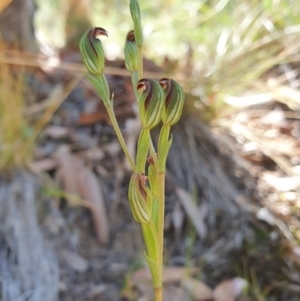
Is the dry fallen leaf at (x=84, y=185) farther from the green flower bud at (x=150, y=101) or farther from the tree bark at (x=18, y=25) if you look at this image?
the green flower bud at (x=150, y=101)

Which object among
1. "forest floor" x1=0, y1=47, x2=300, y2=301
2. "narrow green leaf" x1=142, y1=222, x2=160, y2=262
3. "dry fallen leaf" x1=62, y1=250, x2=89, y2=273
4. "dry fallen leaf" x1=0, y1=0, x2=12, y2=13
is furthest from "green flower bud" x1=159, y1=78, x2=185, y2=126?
"dry fallen leaf" x1=0, y1=0, x2=12, y2=13

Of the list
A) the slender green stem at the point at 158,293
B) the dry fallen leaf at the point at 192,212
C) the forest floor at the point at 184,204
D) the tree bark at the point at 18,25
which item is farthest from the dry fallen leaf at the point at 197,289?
the tree bark at the point at 18,25

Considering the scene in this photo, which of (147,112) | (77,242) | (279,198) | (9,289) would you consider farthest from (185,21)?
(147,112)

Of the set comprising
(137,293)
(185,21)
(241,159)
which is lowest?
(137,293)

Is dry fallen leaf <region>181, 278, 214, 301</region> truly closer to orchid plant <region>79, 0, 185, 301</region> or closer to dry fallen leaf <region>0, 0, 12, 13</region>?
orchid plant <region>79, 0, 185, 301</region>

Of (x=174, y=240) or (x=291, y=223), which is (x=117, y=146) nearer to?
(x=174, y=240)
